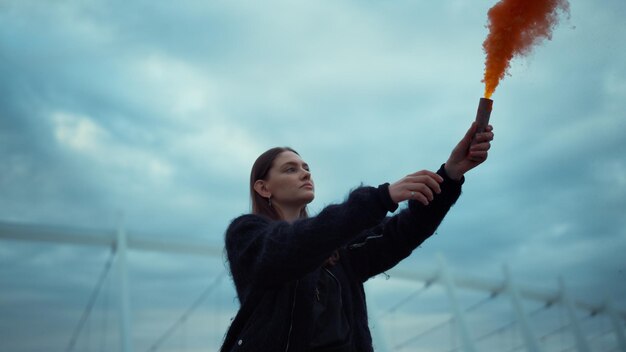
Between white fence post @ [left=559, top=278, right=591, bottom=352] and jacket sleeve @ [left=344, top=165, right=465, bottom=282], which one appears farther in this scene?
white fence post @ [left=559, top=278, right=591, bottom=352]

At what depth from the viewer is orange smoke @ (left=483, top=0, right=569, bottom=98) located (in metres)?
2.15

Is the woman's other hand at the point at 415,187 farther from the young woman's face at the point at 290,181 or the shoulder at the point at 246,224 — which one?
the young woman's face at the point at 290,181

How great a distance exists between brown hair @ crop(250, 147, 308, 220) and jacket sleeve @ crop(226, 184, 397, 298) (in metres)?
0.48

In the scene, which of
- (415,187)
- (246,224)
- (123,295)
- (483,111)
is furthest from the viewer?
(123,295)

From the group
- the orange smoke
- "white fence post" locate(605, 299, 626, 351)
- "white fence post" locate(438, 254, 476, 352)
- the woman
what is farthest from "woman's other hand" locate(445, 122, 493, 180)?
"white fence post" locate(605, 299, 626, 351)

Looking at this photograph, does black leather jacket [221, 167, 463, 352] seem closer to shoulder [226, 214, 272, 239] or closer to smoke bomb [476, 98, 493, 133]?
shoulder [226, 214, 272, 239]

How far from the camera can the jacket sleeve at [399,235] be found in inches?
92.5

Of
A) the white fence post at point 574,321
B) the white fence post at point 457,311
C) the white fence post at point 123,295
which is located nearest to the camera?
the white fence post at point 123,295

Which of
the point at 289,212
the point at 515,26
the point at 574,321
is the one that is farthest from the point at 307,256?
the point at 574,321

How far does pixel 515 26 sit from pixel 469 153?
1.69ft

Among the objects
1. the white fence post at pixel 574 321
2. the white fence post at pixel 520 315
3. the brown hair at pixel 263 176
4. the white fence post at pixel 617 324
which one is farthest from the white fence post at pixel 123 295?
the white fence post at pixel 617 324

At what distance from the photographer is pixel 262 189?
286 cm

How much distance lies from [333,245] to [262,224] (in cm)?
45

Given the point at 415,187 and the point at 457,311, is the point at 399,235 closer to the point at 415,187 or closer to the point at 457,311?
the point at 415,187
